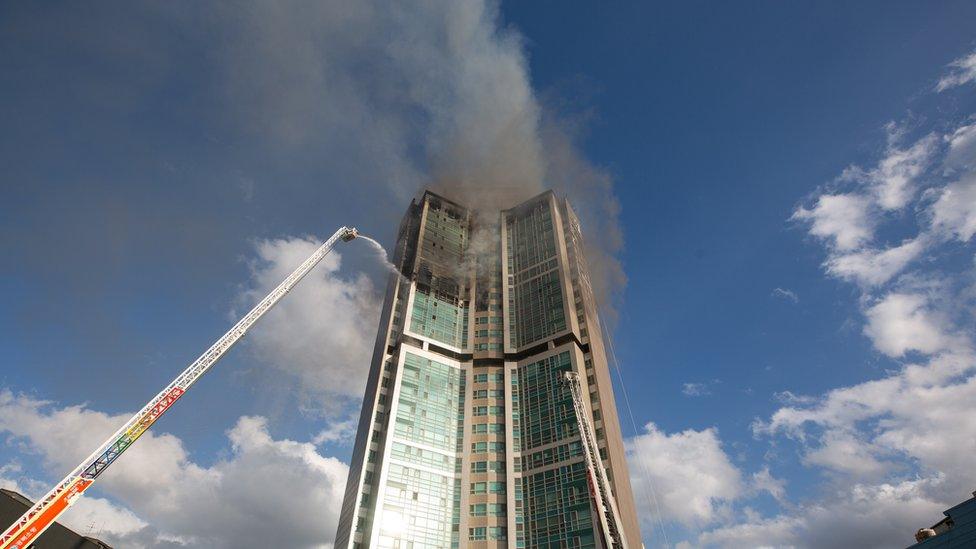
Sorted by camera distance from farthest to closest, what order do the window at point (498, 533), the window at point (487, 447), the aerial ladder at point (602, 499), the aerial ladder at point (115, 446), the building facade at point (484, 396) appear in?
the window at point (487, 447), the window at point (498, 533), the building facade at point (484, 396), the aerial ladder at point (602, 499), the aerial ladder at point (115, 446)

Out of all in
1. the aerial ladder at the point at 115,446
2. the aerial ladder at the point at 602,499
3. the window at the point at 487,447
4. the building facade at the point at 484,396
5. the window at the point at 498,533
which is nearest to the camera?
the aerial ladder at the point at 115,446

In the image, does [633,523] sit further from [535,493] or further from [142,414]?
[142,414]

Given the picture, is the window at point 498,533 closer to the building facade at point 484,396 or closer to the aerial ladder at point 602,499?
the building facade at point 484,396

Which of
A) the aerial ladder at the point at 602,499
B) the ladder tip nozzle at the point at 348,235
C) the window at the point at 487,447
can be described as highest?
the ladder tip nozzle at the point at 348,235

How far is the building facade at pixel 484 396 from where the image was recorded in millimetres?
72562

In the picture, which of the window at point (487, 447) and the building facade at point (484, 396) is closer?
the building facade at point (484, 396)

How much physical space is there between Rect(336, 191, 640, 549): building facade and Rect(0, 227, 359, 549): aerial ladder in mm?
26310

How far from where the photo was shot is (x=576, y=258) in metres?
106

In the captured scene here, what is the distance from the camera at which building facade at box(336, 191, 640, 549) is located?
238 feet

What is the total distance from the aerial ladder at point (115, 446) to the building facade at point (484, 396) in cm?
2631

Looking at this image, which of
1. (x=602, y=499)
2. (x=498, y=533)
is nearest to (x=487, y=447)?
(x=498, y=533)

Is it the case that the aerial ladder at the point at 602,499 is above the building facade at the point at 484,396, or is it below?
below

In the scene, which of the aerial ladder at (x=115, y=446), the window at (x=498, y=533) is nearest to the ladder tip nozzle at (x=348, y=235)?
the aerial ladder at (x=115, y=446)

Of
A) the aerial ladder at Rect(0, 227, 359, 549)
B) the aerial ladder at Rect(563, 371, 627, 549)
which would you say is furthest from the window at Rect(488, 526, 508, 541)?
the aerial ladder at Rect(0, 227, 359, 549)
